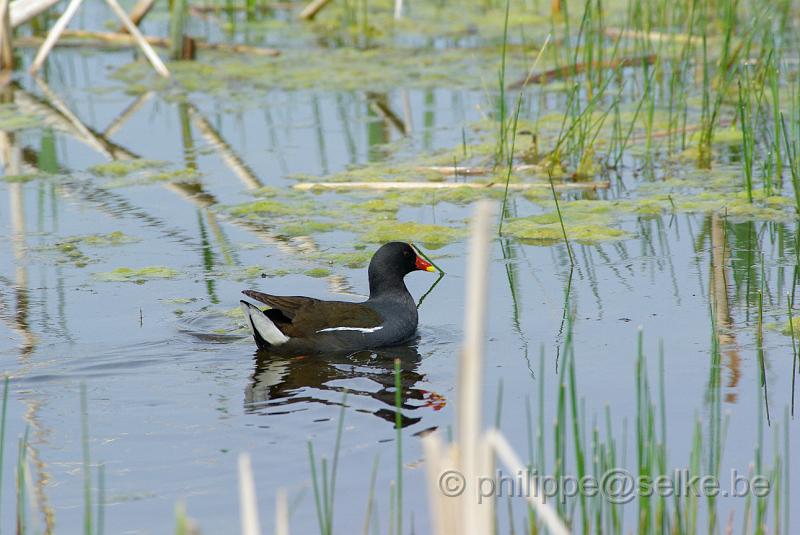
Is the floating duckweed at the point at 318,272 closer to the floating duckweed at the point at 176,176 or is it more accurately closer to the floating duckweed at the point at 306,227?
the floating duckweed at the point at 306,227

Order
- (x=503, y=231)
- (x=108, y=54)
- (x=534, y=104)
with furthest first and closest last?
(x=108, y=54), (x=534, y=104), (x=503, y=231)

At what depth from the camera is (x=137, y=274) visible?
6.87m

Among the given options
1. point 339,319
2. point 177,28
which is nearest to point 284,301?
point 339,319

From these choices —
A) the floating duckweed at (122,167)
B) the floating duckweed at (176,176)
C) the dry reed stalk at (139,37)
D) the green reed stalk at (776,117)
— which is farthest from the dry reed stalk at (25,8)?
the green reed stalk at (776,117)

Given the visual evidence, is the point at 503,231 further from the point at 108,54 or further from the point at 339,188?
the point at 108,54

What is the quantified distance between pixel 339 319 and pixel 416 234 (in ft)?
5.28

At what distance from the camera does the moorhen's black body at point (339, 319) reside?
586cm

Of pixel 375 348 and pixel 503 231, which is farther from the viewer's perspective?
pixel 503 231

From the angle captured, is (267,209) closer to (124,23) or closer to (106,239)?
(106,239)

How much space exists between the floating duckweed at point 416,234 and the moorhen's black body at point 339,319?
3.54 feet

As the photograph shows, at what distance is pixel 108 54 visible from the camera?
13.2 meters

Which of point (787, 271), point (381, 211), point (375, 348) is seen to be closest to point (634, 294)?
point (787, 271)

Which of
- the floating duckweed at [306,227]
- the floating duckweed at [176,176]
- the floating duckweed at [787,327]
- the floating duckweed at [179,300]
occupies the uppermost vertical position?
the floating duckweed at [176,176]

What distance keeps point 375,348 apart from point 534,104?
5281 millimetres
